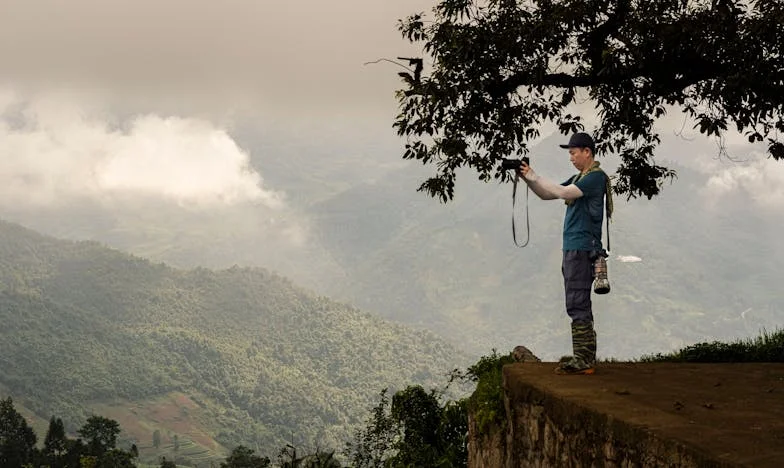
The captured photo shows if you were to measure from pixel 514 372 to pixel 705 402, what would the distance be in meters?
2.71

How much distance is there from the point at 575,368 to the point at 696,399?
6.17 ft

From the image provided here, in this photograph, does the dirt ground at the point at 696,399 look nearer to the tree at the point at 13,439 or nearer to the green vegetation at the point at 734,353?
the green vegetation at the point at 734,353

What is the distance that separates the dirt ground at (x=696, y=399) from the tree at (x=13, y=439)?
211 feet

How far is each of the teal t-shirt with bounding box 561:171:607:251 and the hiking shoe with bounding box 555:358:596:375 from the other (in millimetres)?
1450

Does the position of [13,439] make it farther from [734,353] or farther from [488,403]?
[488,403]

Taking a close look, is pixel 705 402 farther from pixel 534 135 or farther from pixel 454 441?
pixel 454 441

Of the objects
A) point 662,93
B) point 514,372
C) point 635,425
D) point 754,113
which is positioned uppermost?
point 662,93

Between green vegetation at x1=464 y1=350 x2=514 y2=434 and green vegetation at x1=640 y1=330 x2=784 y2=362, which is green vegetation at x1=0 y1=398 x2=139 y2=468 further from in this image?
green vegetation at x1=464 y1=350 x2=514 y2=434

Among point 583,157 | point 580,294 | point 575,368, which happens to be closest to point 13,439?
point 575,368

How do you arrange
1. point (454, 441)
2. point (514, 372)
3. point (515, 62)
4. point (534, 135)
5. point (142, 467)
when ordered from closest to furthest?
point (514, 372)
point (515, 62)
point (534, 135)
point (454, 441)
point (142, 467)

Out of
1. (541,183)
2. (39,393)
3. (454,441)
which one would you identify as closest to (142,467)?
(39,393)

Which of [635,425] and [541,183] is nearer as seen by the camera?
[635,425]

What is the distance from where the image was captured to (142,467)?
14275cm

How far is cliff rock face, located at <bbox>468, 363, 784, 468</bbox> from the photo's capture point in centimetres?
627
